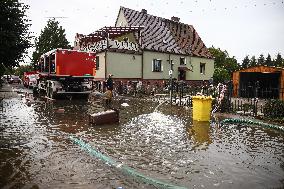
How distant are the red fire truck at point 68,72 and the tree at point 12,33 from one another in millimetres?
2072

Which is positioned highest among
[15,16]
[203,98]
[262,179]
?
[15,16]

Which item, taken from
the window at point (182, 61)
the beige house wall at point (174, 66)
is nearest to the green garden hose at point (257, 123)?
the beige house wall at point (174, 66)

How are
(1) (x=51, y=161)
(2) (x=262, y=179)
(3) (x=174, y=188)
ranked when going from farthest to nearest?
(1) (x=51, y=161) → (2) (x=262, y=179) → (3) (x=174, y=188)

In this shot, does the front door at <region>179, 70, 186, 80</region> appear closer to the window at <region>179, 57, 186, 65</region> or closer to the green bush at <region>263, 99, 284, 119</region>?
the window at <region>179, 57, 186, 65</region>

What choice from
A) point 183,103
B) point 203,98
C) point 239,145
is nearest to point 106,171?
point 239,145

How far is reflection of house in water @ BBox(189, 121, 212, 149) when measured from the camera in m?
7.98

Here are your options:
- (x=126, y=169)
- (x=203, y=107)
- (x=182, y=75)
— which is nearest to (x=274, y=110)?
(x=203, y=107)

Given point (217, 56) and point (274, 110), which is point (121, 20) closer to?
point (274, 110)

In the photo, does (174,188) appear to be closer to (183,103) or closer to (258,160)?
(258,160)

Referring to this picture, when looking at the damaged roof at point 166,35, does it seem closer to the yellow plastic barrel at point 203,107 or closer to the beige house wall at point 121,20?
the beige house wall at point 121,20

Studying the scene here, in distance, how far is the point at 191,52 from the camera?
39.5 metres

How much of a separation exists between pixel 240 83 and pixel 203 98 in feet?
41.9

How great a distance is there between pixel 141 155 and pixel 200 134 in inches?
129

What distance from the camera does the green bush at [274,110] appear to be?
479 inches
